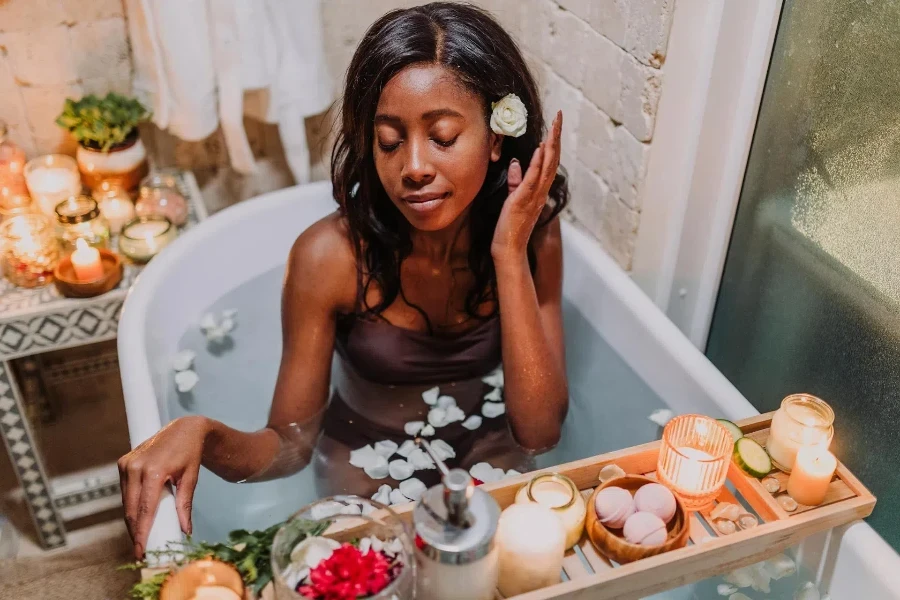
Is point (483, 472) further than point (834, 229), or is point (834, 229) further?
point (483, 472)

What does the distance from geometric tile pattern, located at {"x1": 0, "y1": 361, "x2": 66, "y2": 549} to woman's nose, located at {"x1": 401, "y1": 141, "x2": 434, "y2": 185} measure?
1082mm

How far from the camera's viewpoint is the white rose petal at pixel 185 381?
1.78m

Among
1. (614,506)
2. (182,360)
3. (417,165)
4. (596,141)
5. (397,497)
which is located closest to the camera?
(614,506)

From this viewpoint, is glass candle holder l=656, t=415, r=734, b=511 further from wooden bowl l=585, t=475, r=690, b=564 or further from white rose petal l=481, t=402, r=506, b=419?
white rose petal l=481, t=402, r=506, b=419

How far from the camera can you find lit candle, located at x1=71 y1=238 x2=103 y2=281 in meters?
1.82

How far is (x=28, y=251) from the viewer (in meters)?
1.85

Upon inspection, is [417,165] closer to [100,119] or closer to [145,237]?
[145,237]

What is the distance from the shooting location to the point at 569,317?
2.03 metres

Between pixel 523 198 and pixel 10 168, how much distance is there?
1346 millimetres

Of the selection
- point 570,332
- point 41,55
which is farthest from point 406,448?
point 41,55

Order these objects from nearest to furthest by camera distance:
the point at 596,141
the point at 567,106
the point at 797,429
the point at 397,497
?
the point at 797,429 → the point at 397,497 → the point at 596,141 → the point at 567,106

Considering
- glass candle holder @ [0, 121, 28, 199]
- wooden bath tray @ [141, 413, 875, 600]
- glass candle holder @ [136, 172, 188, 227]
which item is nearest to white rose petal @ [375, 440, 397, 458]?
wooden bath tray @ [141, 413, 875, 600]

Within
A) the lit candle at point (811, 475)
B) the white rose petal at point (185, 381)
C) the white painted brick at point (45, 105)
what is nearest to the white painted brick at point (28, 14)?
the white painted brick at point (45, 105)

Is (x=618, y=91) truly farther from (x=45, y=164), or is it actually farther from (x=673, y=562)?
(x=45, y=164)
